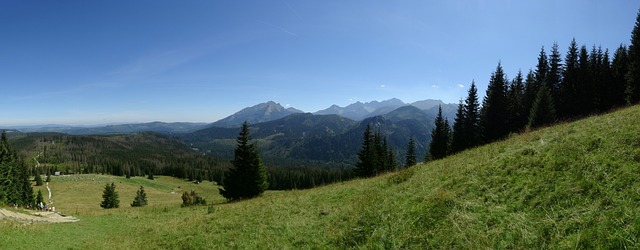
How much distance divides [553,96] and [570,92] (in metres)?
4.20

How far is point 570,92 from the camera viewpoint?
5697cm

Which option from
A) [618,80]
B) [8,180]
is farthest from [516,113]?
[8,180]

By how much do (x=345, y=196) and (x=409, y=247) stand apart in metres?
9.50

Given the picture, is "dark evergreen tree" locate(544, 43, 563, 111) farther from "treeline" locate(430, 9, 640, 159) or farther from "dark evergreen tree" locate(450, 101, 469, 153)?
"dark evergreen tree" locate(450, 101, 469, 153)

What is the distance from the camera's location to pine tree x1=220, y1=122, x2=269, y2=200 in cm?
3884

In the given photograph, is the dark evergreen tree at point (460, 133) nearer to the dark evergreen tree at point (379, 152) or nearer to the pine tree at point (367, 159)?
the dark evergreen tree at point (379, 152)

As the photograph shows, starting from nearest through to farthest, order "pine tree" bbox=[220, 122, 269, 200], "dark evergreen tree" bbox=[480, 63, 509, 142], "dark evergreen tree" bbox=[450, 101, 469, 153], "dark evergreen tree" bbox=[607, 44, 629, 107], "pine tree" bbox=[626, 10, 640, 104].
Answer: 1. "pine tree" bbox=[220, 122, 269, 200]
2. "pine tree" bbox=[626, 10, 640, 104]
3. "dark evergreen tree" bbox=[607, 44, 629, 107]
4. "dark evergreen tree" bbox=[480, 63, 509, 142]
5. "dark evergreen tree" bbox=[450, 101, 469, 153]

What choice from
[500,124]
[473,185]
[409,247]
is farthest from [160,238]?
[500,124]

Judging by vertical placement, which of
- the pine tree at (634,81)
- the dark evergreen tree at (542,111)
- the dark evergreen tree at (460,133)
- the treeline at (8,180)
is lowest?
the treeline at (8,180)

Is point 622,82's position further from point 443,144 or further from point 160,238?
point 160,238

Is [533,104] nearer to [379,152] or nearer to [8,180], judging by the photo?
[379,152]

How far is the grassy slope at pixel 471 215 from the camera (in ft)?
24.8

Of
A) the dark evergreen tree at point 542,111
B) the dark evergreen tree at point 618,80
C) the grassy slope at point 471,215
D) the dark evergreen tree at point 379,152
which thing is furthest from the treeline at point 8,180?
the dark evergreen tree at point 618,80

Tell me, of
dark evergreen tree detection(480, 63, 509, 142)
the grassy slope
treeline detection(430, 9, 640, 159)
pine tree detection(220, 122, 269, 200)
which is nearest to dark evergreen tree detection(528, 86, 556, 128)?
treeline detection(430, 9, 640, 159)
